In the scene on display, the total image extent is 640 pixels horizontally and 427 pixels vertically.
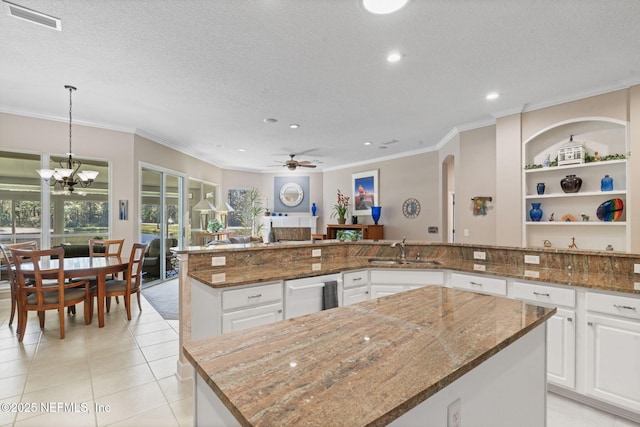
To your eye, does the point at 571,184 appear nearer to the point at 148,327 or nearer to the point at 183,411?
the point at 183,411

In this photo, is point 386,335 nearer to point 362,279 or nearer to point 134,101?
point 362,279

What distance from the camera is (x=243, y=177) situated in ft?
29.5

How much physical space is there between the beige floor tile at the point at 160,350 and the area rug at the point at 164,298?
0.83 metres

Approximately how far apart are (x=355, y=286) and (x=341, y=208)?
507 centimetres

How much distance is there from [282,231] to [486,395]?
25.8 feet

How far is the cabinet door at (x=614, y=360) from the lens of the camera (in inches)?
77.6

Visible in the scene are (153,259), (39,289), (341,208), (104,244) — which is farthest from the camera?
(341,208)

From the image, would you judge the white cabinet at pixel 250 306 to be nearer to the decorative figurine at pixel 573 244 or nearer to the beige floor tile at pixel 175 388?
the beige floor tile at pixel 175 388

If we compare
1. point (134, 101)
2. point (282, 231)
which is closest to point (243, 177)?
point (282, 231)

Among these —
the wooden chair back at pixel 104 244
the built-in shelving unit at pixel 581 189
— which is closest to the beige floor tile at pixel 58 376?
the wooden chair back at pixel 104 244

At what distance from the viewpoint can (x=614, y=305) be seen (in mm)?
2047

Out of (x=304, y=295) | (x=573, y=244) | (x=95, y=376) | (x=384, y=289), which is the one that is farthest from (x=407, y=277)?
(x=95, y=376)

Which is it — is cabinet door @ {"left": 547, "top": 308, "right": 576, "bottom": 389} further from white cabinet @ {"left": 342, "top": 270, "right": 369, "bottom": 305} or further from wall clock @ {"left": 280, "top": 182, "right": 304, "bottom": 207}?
wall clock @ {"left": 280, "top": 182, "right": 304, "bottom": 207}

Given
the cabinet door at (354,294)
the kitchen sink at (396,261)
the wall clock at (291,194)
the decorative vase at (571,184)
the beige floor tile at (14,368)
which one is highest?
the wall clock at (291,194)
